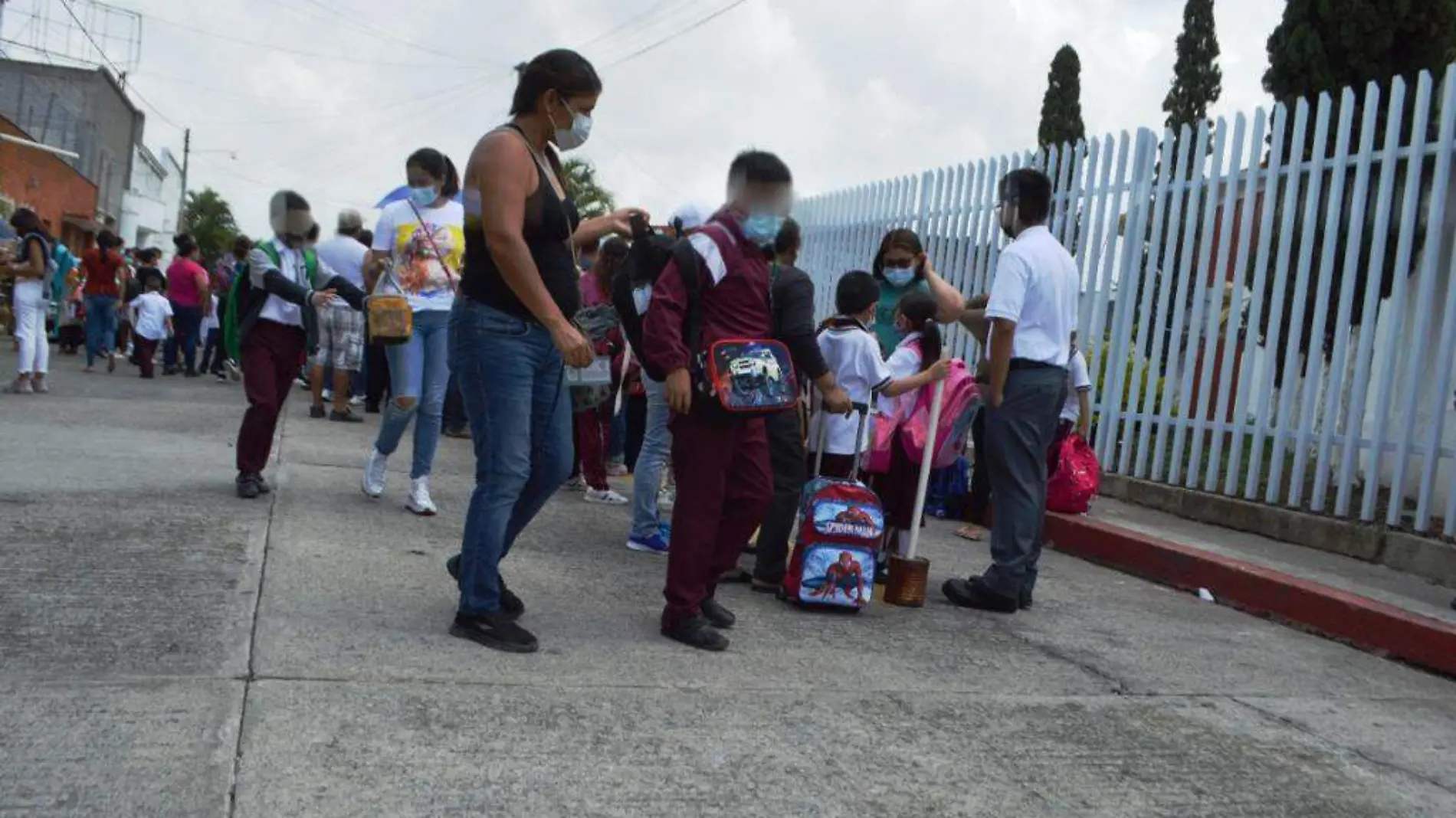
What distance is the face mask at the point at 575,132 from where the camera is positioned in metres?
3.97

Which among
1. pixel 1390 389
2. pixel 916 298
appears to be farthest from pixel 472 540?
pixel 1390 389

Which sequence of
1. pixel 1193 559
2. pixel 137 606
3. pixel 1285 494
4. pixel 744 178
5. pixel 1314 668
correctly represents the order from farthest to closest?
1. pixel 1285 494
2. pixel 1193 559
3. pixel 1314 668
4. pixel 744 178
5. pixel 137 606

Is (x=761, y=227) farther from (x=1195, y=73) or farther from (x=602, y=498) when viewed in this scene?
(x=1195, y=73)

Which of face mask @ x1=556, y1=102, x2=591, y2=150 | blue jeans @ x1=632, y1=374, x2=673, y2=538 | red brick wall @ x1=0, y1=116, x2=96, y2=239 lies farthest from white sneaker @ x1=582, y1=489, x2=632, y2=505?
red brick wall @ x1=0, y1=116, x2=96, y2=239

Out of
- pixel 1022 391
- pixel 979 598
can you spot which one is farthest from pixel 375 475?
pixel 1022 391

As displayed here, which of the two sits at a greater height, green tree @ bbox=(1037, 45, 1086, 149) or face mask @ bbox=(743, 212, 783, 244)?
green tree @ bbox=(1037, 45, 1086, 149)

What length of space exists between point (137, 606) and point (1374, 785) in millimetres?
3505

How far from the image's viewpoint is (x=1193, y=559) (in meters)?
6.36

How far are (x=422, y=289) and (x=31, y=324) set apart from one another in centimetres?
621

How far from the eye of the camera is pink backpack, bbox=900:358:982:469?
562 cm

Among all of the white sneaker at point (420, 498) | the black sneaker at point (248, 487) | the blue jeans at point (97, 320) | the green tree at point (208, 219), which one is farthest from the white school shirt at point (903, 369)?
the green tree at point (208, 219)

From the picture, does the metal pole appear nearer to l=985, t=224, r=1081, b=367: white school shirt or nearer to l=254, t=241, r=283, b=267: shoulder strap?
l=985, t=224, r=1081, b=367: white school shirt

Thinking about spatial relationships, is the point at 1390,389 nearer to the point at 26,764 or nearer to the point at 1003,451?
the point at 1003,451

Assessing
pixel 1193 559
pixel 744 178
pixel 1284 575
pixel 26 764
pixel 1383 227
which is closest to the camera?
pixel 26 764
